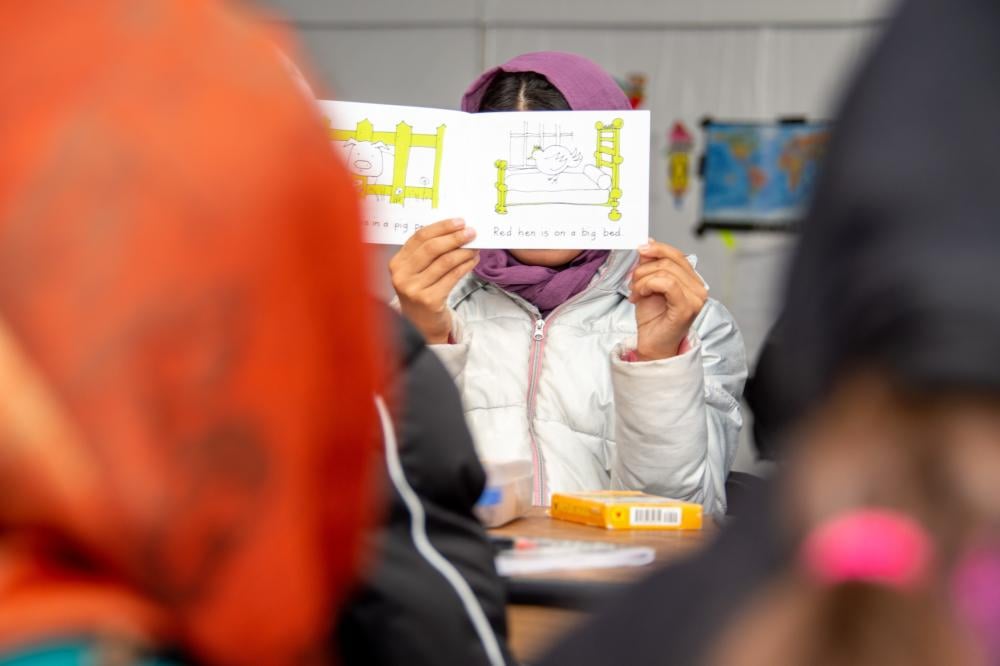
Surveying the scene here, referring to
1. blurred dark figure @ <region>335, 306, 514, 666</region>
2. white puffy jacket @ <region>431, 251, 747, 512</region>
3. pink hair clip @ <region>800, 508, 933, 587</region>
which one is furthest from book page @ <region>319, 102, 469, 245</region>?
pink hair clip @ <region>800, 508, 933, 587</region>

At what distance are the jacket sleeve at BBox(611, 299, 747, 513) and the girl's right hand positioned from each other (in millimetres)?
309

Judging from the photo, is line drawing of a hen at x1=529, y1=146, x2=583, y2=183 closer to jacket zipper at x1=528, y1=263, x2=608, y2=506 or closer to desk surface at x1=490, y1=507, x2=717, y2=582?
jacket zipper at x1=528, y1=263, x2=608, y2=506

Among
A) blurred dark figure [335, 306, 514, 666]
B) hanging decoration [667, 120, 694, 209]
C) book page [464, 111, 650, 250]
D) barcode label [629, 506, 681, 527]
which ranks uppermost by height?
hanging decoration [667, 120, 694, 209]

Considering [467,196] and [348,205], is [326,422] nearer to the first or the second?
[348,205]

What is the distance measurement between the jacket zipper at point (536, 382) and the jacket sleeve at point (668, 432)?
0.13 m

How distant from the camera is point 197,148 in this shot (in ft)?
1.72

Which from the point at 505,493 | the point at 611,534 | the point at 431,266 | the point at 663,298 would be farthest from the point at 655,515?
the point at 431,266

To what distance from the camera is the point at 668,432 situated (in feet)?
6.59

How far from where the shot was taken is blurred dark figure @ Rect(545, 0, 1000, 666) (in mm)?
432

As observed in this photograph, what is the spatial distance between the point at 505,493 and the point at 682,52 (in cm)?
304

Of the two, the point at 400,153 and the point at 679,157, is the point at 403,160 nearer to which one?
the point at 400,153

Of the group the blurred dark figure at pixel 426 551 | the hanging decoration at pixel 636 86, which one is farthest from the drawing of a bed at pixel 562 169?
the hanging decoration at pixel 636 86

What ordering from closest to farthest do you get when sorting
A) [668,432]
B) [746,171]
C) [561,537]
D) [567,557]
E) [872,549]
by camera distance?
[872,549] → [567,557] → [561,537] → [668,432] → [746,171]

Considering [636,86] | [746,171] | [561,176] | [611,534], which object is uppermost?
[636,86]
